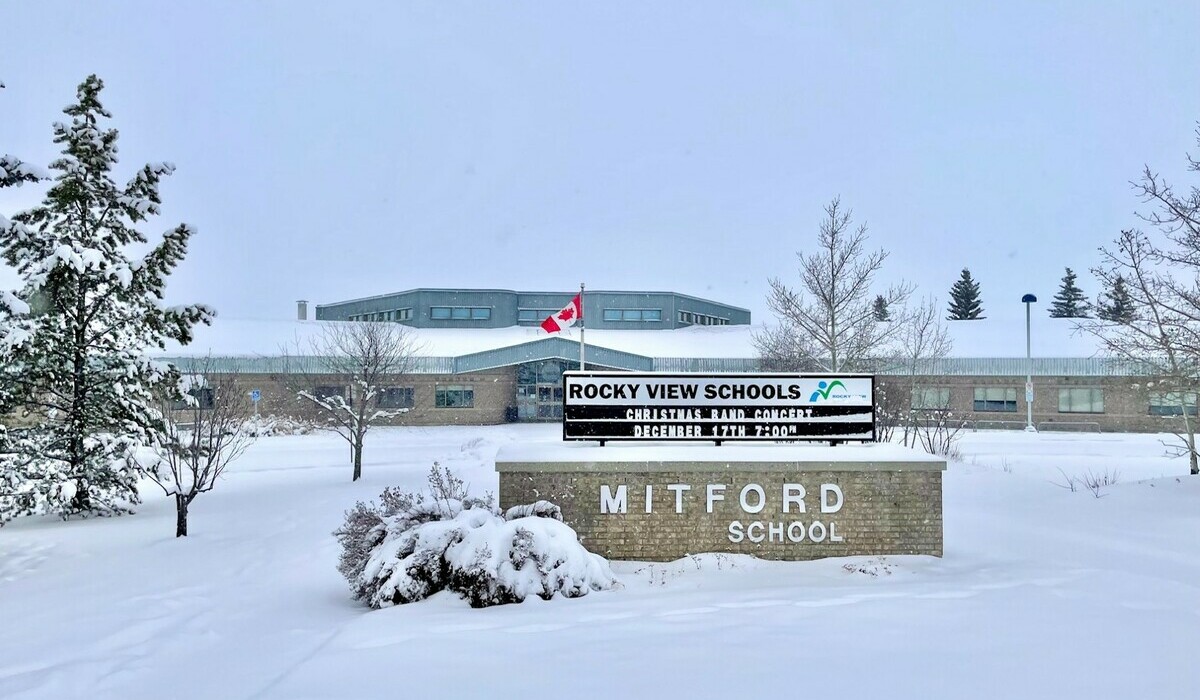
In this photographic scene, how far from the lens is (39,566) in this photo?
42.3 feet

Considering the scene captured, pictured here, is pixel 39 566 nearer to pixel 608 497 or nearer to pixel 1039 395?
pixel 608 497

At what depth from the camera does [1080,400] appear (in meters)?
42.3

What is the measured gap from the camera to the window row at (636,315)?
203 ft

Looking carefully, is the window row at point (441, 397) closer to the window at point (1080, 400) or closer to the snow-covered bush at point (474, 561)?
the window at point (1080, 400)

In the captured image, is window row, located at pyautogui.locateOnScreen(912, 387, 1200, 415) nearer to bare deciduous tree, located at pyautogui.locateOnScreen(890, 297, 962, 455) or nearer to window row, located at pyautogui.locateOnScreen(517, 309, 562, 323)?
bare deciduous tree, located at pyautogui.locateOnScreen(890, 297, 962, 455)

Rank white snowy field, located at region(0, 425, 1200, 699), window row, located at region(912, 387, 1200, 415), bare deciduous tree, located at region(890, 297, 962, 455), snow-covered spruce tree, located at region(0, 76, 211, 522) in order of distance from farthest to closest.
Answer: window row, located at region(912, 387, 1200, 415)
bare deciduous tree, located at region(890, 297, 962, 455)
snow-covered spruce tree, located at region(0, 76, 211, 522)
white snowy field, located at region(0, 425, 1200, 699)


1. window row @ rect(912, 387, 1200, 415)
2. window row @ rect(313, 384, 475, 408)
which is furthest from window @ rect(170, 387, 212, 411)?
window row @ rect(912, 387, 1200, 415)

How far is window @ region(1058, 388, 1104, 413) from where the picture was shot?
41938mm

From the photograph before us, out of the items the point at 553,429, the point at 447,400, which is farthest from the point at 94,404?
the point at 447,400

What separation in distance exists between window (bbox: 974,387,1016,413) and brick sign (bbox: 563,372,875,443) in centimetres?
3496

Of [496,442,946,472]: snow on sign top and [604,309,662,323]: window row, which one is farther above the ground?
[604,309,662,323]: window row

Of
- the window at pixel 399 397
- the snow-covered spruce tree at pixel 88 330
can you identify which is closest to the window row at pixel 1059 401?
the window at pixel 399 397

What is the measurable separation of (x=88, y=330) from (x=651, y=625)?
16.5m

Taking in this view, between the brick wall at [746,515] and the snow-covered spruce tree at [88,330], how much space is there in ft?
35.2
